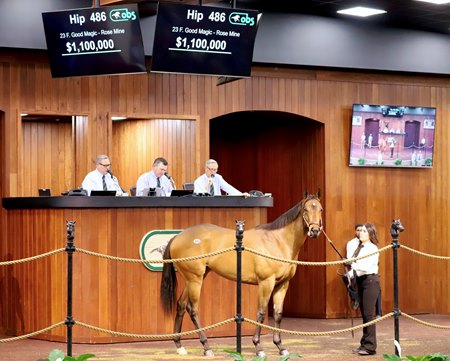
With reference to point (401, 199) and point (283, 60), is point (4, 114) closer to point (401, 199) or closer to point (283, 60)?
point (283, 60)

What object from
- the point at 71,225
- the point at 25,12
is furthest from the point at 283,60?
the point at 71,225

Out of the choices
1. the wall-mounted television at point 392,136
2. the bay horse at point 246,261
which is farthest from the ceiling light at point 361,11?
the bay horse at point 246,261

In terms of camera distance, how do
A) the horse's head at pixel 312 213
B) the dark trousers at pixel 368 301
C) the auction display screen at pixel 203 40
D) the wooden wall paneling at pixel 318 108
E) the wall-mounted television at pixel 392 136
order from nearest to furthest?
the dark trousers at pixel 368 301, the horse's head at pixel 312 213, the auction display screen at pixel 203 40, the wooden wall paneling at pixel 318 108, the wall-mounted television at pixel 392 136

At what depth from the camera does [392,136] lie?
13.6 m

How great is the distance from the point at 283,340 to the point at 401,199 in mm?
4027

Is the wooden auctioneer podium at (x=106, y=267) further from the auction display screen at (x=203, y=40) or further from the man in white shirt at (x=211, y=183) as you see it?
the auction display screen at (x=203, y=40)

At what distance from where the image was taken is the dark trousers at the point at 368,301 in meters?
9.37

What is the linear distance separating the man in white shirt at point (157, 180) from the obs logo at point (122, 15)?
1.76 m

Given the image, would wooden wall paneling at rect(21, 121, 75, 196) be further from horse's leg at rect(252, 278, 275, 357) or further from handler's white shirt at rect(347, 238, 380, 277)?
handler's white shirt at rect(347, 238, 380, 277)

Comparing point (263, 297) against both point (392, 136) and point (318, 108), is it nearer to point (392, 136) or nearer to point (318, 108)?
point (318, 108)

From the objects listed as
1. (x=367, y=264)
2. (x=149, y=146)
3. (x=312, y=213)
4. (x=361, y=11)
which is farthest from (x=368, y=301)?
(x=149, y=146)

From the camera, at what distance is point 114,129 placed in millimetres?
13750

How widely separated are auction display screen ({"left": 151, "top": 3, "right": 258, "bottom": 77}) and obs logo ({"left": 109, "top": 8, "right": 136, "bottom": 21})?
0.34m

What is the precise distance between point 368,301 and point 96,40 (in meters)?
3.82
